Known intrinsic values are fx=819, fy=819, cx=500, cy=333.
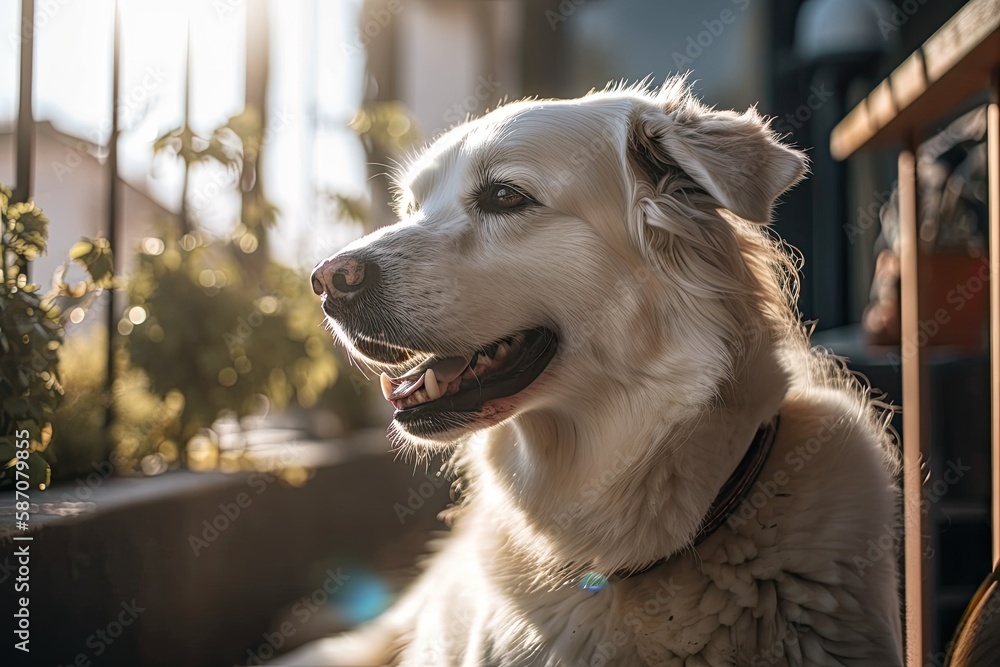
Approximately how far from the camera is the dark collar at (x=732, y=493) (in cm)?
187

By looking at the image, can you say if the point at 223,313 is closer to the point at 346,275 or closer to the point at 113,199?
the point at 113,199

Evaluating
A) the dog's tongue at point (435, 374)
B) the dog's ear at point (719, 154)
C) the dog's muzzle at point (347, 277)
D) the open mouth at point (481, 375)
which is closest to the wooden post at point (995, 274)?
the dog's ear at point (719, 154)

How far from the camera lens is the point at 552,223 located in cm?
205

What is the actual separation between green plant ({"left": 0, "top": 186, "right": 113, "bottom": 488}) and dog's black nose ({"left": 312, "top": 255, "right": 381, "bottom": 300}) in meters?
0.68

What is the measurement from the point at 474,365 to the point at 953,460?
2248 millimetres

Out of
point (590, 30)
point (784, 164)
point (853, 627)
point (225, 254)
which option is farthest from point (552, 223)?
point (590, 30)

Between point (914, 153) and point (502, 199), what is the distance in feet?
4.33

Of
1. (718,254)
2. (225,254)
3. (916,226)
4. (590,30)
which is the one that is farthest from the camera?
(590,30)

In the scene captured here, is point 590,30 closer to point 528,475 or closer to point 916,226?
point 916,226

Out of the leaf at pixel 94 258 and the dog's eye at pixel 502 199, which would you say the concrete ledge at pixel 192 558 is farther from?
the dog's eye at pixel 502 199

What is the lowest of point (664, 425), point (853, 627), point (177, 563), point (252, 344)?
point (177, 563)

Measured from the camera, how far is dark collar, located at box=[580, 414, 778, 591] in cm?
187

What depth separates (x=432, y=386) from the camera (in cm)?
207

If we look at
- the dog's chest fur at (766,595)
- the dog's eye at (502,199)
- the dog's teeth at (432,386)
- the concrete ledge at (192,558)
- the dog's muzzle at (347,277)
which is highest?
the dog's eye at (502,199)
